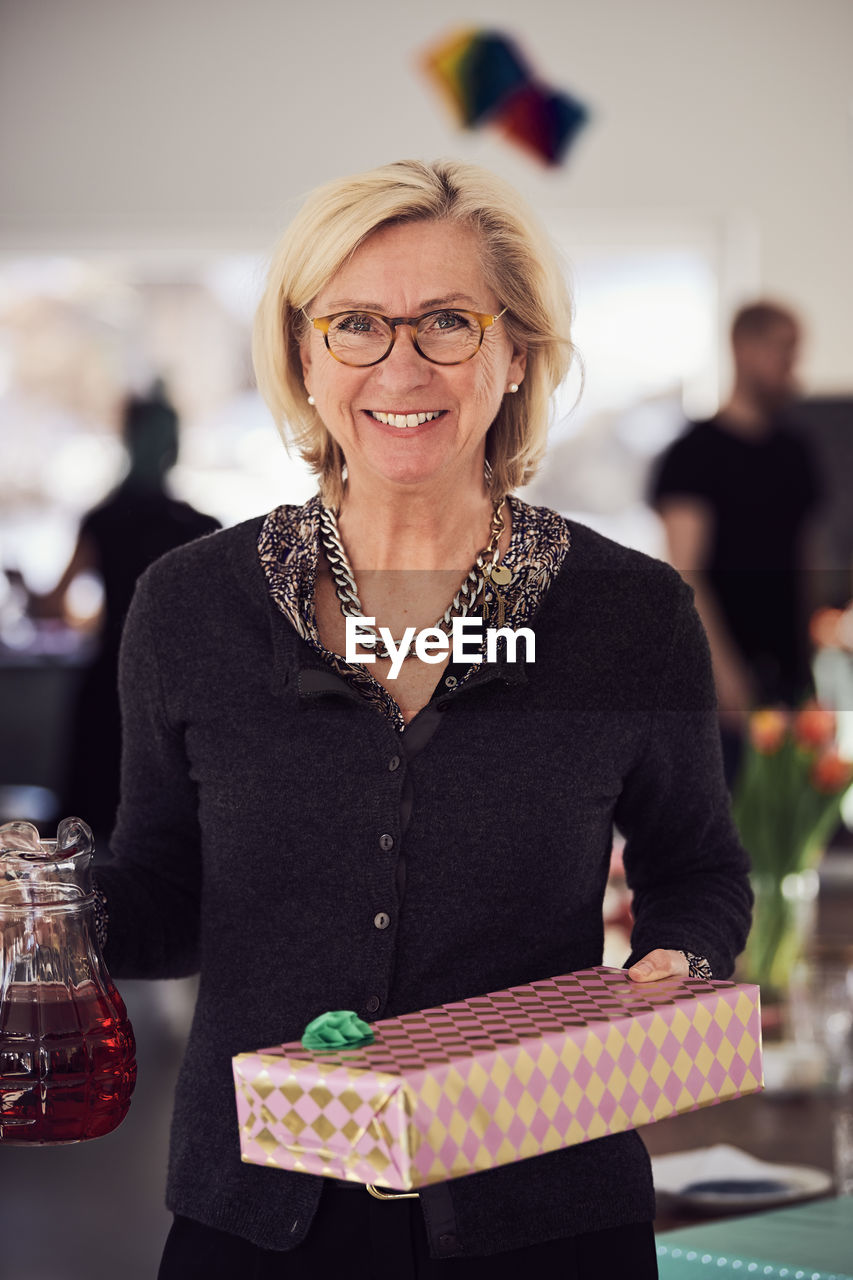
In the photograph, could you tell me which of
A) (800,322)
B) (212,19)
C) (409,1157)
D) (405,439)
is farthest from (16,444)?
(800,322)

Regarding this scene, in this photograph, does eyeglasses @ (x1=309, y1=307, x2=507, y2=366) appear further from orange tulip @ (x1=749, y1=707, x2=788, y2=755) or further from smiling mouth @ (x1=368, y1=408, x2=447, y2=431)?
orange tulip @ (x1=749, y1=707, x2=788, y2=755)

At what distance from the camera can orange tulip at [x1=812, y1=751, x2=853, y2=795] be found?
5.99 ft

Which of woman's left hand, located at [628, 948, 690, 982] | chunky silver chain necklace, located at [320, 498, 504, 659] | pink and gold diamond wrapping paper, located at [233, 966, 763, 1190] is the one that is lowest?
pink and gold diamond wrapping paper, located at [233, 966, 763, 1190]

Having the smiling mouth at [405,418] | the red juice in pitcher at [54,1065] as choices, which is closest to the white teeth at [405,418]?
the smiling mouth at [405,418]

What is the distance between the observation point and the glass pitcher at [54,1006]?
81cm

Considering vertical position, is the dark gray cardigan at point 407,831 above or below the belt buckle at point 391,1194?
above

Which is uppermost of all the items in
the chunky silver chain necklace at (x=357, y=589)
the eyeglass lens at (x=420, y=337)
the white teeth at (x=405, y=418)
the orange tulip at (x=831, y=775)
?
the eyeglass lens at (x=420, y=337)

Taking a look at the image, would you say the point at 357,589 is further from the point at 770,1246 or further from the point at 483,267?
the point at 770,1246

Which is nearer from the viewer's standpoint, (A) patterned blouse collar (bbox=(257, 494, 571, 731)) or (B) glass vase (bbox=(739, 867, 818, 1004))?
(A) patterned blouse collar (bbox=(257, 494, 571, 731))

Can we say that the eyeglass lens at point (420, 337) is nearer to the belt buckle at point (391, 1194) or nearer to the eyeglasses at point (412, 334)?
the eyeglasses at point (412, 334)

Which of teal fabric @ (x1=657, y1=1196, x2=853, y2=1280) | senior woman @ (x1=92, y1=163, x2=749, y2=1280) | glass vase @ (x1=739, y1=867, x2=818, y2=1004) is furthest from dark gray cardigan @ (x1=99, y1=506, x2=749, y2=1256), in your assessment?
glass vase @ (x1=739, y1=867, x2=818, y2=1004)

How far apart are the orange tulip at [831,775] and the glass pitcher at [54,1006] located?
117 cm

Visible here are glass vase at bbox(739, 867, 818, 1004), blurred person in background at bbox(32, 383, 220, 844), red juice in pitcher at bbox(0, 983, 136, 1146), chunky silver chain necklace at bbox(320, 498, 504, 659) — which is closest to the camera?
red juice in pitcher at bbox(0, 983, 136, 1146)

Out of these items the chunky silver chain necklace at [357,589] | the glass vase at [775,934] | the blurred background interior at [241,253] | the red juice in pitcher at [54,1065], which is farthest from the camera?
the glass vase at [775,934]
